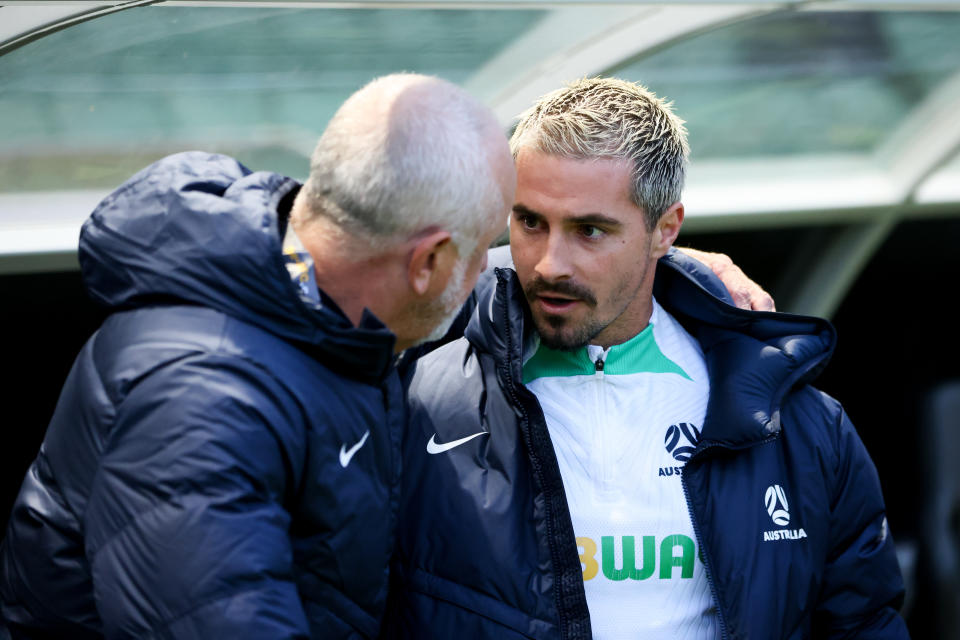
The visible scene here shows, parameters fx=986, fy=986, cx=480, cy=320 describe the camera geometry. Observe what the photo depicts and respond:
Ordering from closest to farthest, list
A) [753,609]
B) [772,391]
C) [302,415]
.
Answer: [302,415] < [753,609] < [772,391]

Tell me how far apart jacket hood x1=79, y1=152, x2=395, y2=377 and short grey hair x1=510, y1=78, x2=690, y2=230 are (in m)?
0.67

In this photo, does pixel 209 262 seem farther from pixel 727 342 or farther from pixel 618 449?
pixel 727 342

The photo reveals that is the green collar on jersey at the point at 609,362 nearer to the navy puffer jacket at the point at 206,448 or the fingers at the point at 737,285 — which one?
the fingers at the point at 737,285

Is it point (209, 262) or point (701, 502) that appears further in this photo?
point (701, 502)

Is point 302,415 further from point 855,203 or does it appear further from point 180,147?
point 855,203

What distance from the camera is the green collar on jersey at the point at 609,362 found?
1.96 m

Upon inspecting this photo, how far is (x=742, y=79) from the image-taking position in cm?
365

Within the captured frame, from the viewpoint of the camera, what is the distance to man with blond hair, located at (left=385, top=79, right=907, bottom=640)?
1740 mm

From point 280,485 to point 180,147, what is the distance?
1717 mm

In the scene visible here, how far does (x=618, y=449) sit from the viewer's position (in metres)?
1.87

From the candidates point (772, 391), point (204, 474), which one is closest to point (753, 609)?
point (772, 391)

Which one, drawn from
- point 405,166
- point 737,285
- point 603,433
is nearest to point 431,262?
point 405,166

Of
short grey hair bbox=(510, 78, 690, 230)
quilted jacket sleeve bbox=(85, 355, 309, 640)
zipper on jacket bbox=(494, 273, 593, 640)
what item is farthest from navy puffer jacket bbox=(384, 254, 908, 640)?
quilted jacket sleeve bbox=(85, 355, 309, 640)

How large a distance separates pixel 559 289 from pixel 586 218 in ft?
0.48
